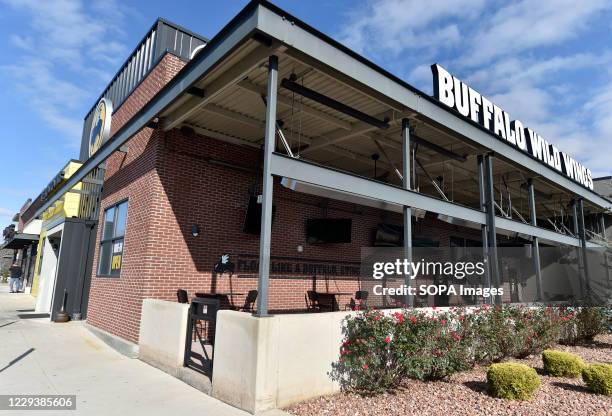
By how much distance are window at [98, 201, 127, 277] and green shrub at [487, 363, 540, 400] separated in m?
7.63

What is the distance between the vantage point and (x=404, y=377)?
235 inches

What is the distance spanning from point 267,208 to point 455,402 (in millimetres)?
3309

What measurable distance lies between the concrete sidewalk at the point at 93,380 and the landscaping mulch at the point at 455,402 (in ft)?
3.72

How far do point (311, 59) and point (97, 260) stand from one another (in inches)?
317

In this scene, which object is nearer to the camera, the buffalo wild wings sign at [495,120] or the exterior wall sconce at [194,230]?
the exterior wall sconce at [194,230]

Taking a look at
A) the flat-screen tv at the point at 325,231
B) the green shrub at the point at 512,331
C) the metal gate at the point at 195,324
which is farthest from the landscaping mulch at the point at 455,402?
the flat-screen tv at the point at 325,231

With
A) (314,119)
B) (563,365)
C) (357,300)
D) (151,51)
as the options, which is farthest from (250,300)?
(151,51)

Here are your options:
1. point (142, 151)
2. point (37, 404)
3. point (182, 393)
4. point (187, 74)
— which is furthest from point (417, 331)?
point (142, 151)

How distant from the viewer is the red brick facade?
26.1 feet

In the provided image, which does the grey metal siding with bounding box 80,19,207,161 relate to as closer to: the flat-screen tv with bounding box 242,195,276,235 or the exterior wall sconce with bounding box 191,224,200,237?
the flat-screen tv with bounding box 242,195,276,235

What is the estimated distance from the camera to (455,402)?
16.3 ft

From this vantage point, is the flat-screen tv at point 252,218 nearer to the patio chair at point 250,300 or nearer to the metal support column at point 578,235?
the patio chair at point 250,300

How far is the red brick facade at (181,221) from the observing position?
7.96m

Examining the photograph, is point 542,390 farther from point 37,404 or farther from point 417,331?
point 37,404
